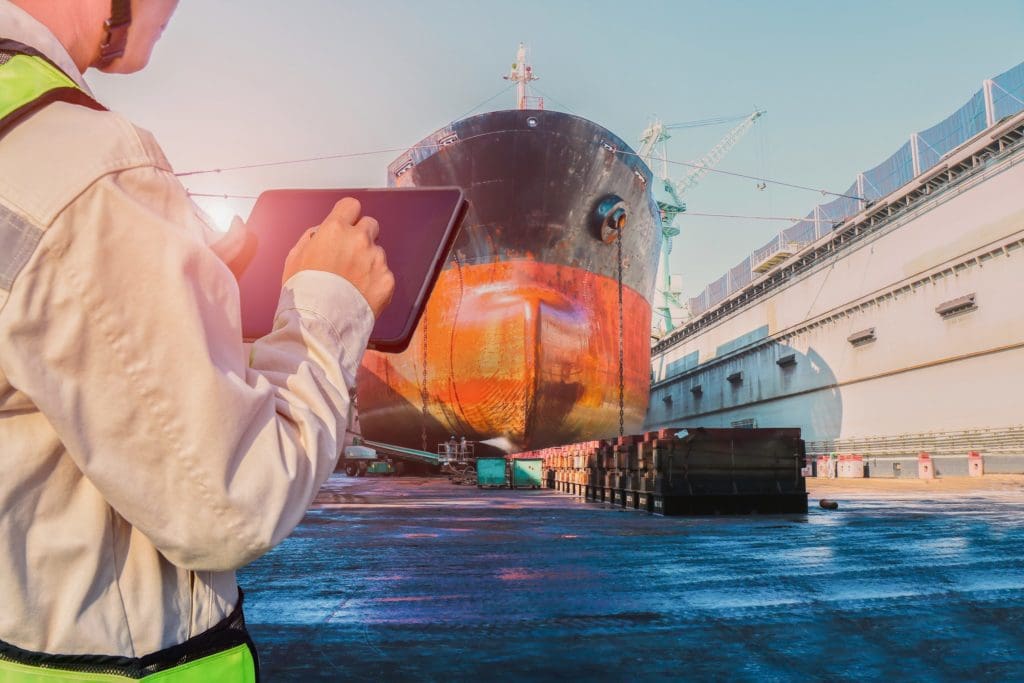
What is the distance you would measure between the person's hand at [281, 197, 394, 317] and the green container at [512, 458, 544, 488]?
55.3 feet

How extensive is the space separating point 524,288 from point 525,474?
4.77m

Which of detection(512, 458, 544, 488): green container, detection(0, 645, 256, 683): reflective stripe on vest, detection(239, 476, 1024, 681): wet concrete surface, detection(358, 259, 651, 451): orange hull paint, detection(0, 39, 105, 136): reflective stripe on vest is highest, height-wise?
detection(358, 259, 651, 451): orange hull paint

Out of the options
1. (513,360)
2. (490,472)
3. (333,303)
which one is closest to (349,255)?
(333,303)

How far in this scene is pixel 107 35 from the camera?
3.16ft

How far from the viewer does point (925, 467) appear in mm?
23781

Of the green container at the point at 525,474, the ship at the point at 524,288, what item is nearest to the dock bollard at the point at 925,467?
the ship at the point at 524,288

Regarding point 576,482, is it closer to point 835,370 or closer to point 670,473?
point 670,473

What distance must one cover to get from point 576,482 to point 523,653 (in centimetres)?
1139

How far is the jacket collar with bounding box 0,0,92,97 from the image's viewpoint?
0.79 meters

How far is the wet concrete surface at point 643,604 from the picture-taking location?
274 centimetres

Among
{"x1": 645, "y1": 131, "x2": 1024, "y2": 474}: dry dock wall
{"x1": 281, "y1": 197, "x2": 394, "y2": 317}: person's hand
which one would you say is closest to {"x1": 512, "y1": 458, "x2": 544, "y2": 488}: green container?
{"x1": 645, "y1": 131, "x2": 1024, "y2": 474}: dry dock wall

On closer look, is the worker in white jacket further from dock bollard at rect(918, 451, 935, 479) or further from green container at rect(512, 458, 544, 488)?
dock bollard at rect(918, 451, 935, 479)

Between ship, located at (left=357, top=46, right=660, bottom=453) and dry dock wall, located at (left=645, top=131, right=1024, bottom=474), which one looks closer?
ship, located at (left=357, top=46, right=660, bottom=453)

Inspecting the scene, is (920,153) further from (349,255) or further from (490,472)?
(349,255)
